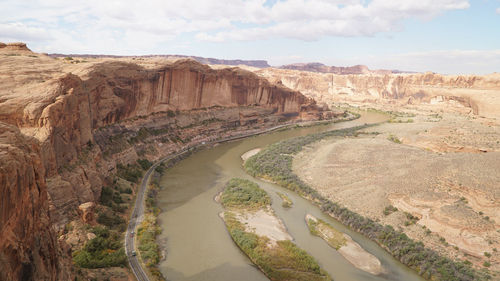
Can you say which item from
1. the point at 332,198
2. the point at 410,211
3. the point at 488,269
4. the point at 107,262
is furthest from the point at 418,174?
the point at 107,262

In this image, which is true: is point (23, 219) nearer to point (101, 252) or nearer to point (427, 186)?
point (101, 252)

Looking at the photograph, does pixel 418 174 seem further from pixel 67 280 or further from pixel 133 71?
pixel 133 71

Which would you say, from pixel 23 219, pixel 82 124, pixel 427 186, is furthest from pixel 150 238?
pixel 427 186

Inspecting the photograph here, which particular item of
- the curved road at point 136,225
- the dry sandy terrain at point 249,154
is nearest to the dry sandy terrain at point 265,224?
the curved road at point 136,225

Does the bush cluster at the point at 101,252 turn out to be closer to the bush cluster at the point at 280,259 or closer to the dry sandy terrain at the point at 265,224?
the bush cluster at the point at 280,259

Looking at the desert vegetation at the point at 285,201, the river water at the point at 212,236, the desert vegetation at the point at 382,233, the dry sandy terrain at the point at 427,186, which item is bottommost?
the river water at the point at 212,236

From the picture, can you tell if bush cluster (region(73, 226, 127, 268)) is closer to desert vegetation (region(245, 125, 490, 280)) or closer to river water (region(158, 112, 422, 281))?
river water (region(158, 112, 422, 281))
